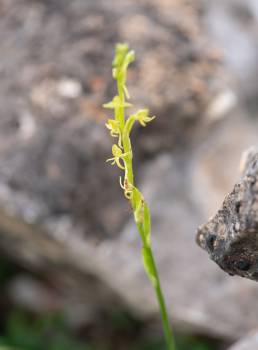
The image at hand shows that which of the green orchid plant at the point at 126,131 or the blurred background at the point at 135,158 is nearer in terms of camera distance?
the green orchid plant at the point at 126,131

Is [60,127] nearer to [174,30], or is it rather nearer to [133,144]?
[133,144]

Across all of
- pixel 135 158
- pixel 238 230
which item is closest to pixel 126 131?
pixel 238 230

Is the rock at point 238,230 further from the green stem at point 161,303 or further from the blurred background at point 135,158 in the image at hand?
the blurred background at point 135,158

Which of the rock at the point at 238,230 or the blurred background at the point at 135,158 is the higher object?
the blurred background at the point at 135,158

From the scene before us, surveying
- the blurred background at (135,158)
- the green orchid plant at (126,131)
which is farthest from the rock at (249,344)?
the blurred background at (135,158)

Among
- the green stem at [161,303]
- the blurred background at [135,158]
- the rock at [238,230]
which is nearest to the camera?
the rock at [238,230]

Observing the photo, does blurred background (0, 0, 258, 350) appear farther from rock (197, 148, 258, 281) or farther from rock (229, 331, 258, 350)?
rock (197, 148, 258, 281)

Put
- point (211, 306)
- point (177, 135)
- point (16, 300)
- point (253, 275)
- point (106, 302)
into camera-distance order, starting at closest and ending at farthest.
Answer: point (253, 275), point (211, 306), point (177, 135), point (106, 302), point (16, 300)

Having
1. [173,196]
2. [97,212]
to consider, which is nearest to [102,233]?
Answer: [97,212]
